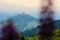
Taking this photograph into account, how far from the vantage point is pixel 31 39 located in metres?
1.08

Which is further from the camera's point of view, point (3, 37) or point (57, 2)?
point (57, 2)

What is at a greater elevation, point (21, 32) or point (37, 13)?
Answer: point (37, 13)

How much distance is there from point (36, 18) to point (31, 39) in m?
0.18

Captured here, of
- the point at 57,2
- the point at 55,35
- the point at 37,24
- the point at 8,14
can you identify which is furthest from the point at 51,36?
the point at 8,14

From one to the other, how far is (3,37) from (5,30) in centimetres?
6

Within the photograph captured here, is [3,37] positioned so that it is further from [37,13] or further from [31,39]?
[37,13]

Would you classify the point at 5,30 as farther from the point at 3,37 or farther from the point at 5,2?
the point at 5,2

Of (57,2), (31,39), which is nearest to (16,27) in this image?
(31,39)

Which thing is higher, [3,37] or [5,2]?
[5,2]

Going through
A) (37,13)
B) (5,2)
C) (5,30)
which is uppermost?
(5,2)

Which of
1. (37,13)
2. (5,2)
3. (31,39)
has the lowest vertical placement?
(31,39)

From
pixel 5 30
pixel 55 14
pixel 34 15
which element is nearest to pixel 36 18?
pixel 34 15

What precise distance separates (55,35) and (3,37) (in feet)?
1.41

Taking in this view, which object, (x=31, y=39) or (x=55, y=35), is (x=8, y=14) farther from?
(x=55, y=35)
